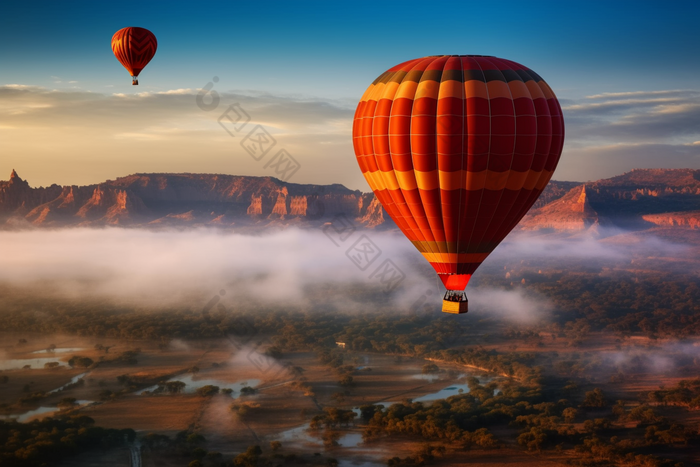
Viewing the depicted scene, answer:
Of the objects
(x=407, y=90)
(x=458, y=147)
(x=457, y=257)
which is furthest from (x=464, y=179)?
(x=407, y=90)

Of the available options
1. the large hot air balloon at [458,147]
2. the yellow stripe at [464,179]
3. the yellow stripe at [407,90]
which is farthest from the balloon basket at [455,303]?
the yellow stripe at [407,90]

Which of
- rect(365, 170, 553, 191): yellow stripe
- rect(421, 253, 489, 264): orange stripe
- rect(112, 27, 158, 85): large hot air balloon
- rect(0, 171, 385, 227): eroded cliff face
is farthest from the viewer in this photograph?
rect(0, 171, 385, 227): eroded cliff face

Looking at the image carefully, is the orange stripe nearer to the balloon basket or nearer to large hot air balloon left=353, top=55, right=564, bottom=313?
large hot air balloon left=353, top=55, right=564, bottom=313

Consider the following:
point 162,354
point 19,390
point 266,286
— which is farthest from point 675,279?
point 19,390

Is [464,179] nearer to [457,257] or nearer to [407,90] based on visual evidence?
[457,257]

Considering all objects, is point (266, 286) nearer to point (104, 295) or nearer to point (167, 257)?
point (104, 295)

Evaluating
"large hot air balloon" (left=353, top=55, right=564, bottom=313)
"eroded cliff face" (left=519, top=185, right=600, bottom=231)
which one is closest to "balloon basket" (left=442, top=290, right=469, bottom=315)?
"large hot air balloon" (left=353, top=55, right=564, bottom=313)
